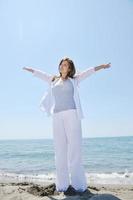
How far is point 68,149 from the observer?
247 inches

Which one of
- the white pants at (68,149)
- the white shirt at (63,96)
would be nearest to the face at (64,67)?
the white shirt at (63,96)

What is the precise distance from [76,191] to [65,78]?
197cm

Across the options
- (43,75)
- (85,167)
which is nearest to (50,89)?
(43,75)

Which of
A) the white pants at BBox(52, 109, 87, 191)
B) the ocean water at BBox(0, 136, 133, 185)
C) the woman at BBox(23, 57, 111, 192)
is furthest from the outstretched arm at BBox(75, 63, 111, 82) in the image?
the ocean water at BBox(0, 136, 133, 185)

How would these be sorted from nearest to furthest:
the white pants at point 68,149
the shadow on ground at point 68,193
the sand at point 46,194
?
the shadow on ground at point 68,193, the sand at point 46,194, the white pants at point 68,149

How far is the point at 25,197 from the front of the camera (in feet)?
20.1

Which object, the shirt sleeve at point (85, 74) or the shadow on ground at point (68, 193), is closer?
the shadow on ground at point (68, 193)

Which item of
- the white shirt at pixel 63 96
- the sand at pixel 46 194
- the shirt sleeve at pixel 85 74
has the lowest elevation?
the sand at pixel 46 194

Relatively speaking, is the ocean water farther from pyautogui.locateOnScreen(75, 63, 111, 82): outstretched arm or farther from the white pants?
pyautogui.locateOnScreen(75, 63, 111, 82): outstretched arm

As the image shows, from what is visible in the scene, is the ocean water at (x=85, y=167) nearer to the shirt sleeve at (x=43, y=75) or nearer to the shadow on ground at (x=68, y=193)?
the shadow on ground at (x=68, y=193)

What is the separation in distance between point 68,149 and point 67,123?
0.45 metres

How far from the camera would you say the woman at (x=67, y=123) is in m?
6.23

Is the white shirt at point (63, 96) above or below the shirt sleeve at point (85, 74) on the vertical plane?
below

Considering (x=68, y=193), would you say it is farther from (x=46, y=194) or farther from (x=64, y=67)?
(x=64, y=67)
